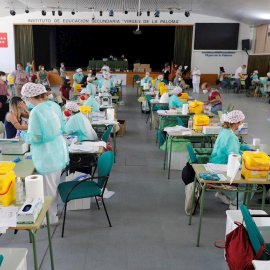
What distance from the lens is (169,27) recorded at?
19.6 meters

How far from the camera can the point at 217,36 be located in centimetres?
1798

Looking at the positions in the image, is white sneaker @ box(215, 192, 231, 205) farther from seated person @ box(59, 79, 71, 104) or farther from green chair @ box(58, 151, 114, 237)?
seated person @ box(59, 79, 71, 104)

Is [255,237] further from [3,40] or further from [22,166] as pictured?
[3,40]

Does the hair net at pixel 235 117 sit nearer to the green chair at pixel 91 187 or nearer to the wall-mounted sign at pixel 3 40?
the green chair at pixel 91 187

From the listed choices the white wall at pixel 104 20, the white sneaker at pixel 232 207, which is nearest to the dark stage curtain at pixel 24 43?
the white wall at pixel 104 20

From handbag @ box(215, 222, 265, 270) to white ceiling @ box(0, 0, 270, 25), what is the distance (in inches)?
473

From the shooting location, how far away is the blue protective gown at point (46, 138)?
3.00 metres

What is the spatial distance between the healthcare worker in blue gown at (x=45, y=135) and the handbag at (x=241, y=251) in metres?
1.81

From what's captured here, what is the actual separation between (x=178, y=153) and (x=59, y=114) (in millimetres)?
2358

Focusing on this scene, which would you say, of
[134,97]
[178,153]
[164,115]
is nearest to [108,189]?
[178,153]

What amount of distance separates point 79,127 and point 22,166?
4.54 ft

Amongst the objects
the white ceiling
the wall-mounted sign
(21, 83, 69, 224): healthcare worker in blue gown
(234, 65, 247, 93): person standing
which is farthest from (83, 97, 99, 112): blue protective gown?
the wall-mounted sign

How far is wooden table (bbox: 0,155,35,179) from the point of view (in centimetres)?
304

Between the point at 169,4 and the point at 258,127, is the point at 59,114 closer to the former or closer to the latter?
the point at 258,127
